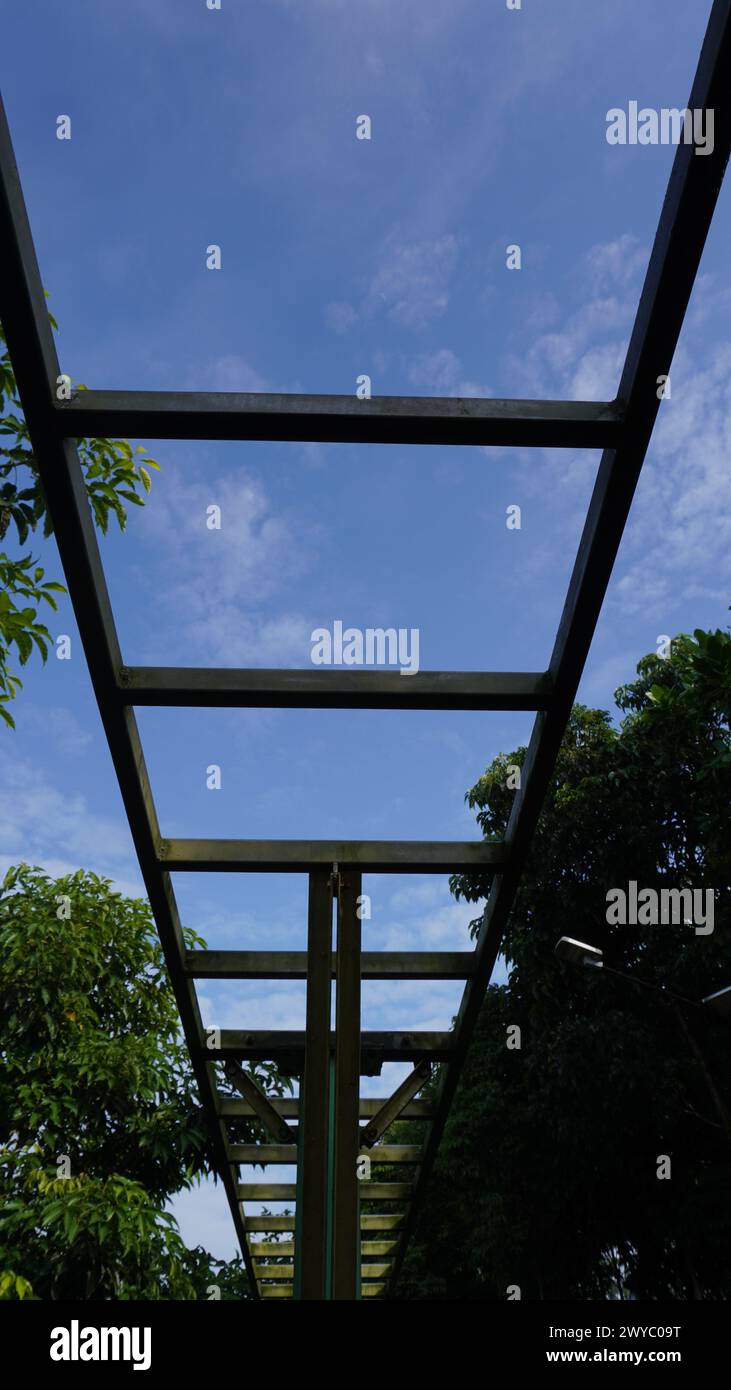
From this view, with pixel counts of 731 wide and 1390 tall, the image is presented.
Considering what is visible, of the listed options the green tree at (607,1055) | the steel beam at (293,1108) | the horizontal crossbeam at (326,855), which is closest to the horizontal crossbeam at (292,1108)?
the steel beam at (293,1108)

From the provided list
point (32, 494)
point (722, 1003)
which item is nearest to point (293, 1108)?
→ point (722, 1003)

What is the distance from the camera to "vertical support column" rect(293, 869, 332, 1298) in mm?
3871

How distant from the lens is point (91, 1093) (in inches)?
326

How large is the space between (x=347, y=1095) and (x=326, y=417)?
2.77 metres

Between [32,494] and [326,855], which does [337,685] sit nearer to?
[32,494]

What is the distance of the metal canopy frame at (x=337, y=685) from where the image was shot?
2.29m

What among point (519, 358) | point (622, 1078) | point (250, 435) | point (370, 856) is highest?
point (519, 358)

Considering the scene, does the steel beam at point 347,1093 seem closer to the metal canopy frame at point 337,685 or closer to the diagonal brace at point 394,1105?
the metal canopy frame at point 337,685

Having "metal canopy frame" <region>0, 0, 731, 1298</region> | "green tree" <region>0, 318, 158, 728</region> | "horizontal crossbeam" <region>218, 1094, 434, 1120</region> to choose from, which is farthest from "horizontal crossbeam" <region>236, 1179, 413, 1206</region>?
"green tree" <region>0, 318, 158, 728</region>

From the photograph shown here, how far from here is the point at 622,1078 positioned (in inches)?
407

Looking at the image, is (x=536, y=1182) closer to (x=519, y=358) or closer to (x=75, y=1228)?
(x=75, y=1228)
